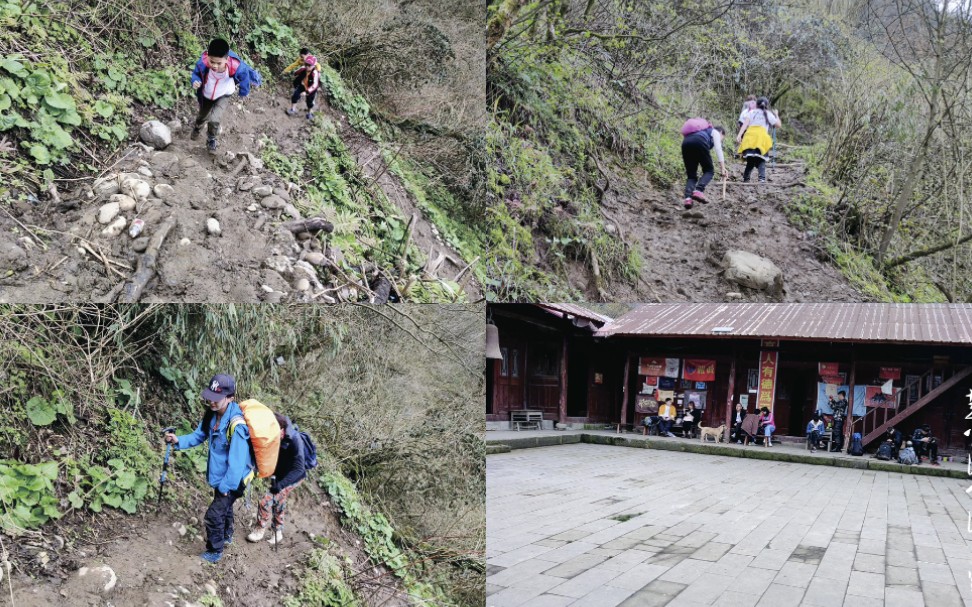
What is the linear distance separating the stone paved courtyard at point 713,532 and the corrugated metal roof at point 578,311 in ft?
1.89

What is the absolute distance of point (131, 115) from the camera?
2641 millimetres

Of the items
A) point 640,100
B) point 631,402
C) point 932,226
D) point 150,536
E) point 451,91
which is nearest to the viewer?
point 150,536

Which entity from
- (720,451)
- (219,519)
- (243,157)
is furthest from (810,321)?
(243,157)

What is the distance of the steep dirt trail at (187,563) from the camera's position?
1896 mm

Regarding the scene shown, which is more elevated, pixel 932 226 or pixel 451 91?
pixel 451 91

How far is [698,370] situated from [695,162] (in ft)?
3.28

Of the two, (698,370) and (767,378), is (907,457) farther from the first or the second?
(698,370)

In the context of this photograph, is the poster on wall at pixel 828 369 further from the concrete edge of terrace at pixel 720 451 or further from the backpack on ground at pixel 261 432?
the backpack on ground at pixel 261 432

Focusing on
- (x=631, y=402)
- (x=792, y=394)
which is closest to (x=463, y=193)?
(x=631, y=402)

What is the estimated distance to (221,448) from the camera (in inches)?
87.1

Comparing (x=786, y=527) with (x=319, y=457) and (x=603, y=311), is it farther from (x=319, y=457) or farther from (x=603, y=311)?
(x=319, y=457)

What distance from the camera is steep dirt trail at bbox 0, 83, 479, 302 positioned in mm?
2107


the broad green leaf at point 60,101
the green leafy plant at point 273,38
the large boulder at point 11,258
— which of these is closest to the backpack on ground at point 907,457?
the large boulder at point 11,258

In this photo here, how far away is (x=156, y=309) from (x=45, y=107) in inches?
40.9
